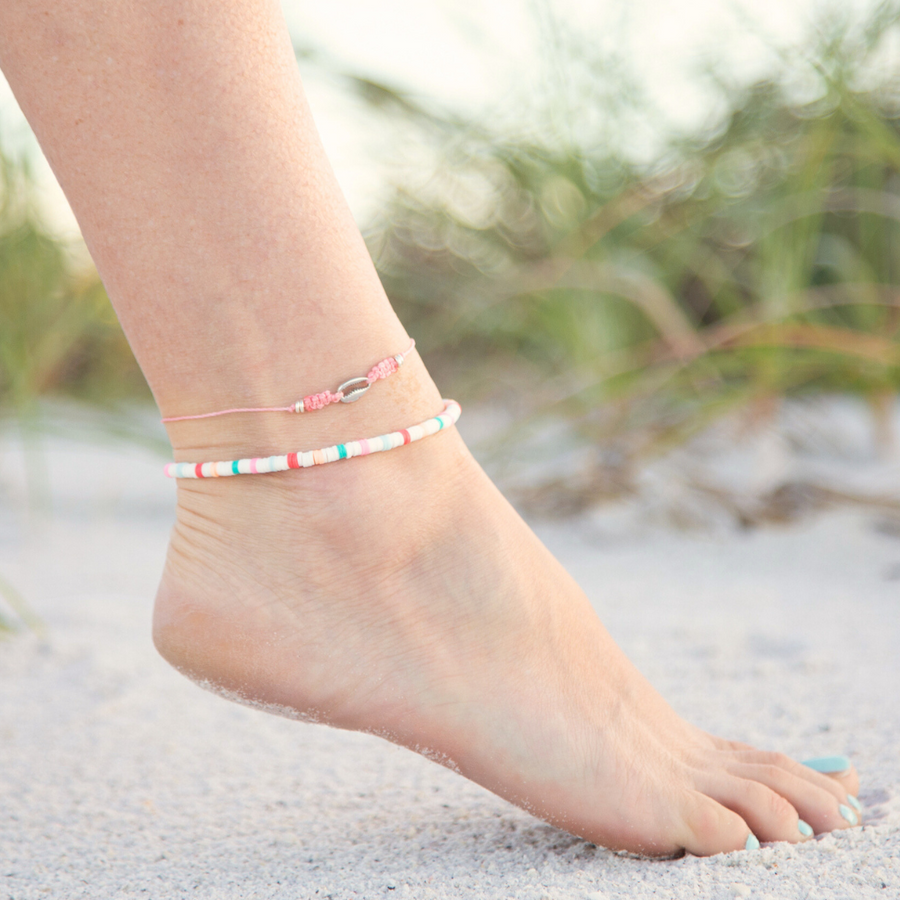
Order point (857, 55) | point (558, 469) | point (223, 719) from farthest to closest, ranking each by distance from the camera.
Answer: point (558, 469) < point (857, 55) < point (223, 719)

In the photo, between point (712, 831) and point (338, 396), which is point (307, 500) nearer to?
point (338, 396)

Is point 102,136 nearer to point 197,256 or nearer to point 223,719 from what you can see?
point 197,256

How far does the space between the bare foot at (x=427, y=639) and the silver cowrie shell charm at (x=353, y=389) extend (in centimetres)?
1

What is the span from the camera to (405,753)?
798mm

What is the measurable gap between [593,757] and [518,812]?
0.35 feet

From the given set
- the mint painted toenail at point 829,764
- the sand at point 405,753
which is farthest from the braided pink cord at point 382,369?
the mint painted toenail at point 829,764

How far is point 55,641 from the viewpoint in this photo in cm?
104

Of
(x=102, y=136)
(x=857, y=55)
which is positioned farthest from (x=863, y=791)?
(x=857, y=55)

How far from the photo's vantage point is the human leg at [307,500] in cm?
55

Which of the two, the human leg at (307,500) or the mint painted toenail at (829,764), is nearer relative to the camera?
the human leg at (307,500)

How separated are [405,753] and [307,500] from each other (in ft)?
1.01

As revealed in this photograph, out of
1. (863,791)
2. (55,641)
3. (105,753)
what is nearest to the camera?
(863,791)

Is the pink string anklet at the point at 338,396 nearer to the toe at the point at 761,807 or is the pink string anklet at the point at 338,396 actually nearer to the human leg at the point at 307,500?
the human leg at the point at 307,500

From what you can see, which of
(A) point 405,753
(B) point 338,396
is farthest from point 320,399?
(A) point 405,753
